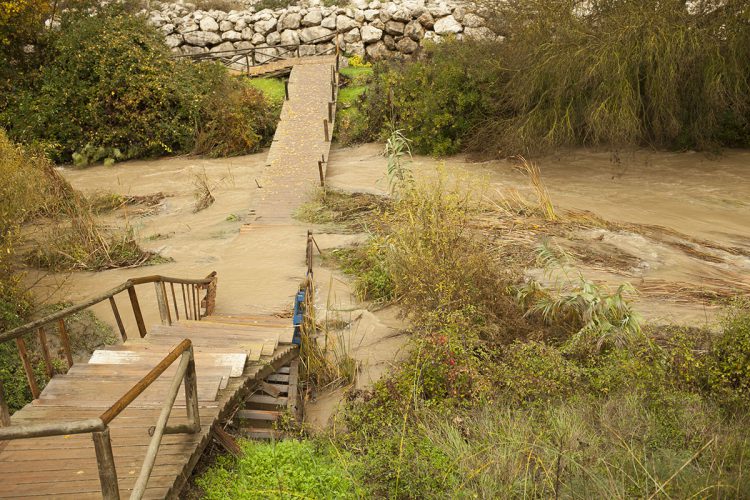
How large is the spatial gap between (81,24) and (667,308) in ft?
50.5

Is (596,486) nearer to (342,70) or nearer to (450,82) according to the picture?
(450,82)

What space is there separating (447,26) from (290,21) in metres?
4.86

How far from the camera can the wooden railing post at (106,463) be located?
3.02 m

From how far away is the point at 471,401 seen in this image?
5.64m

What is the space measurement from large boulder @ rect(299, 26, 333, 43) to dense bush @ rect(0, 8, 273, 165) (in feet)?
12.5

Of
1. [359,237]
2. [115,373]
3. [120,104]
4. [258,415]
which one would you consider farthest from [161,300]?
[120,104]

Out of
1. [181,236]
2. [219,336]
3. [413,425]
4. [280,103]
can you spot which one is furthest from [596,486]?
[280,103]

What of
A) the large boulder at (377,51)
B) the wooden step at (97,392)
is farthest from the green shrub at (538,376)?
the large boulder at (377,51)

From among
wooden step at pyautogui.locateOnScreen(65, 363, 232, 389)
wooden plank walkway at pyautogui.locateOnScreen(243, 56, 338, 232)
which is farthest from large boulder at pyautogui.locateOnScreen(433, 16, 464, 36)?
wooden step at pyautogui.locateOnScreen(65, 363, 232, 389)

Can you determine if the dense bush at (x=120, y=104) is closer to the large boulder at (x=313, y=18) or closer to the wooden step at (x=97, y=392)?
the large boulder at (x=313, y=18)

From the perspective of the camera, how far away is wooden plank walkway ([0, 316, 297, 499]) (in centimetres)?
368

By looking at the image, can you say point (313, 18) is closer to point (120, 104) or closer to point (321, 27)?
point (321, 27)

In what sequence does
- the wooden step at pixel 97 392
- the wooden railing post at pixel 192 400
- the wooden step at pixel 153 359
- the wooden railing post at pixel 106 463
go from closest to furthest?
the wooden railing post at pixel 106 463 → the wooden railing post at pixel 192 400 → the wooden step at pixel 97 392 → the wooden step at pixel 153 359

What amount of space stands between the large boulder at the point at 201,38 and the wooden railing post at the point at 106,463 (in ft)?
63.1
